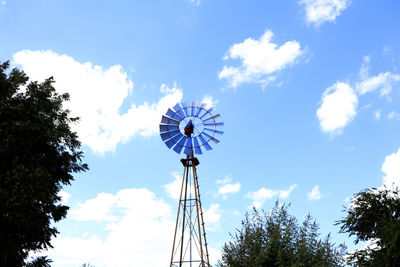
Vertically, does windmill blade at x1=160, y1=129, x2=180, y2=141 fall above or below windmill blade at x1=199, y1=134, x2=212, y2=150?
above

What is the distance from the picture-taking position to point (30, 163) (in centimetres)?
1681

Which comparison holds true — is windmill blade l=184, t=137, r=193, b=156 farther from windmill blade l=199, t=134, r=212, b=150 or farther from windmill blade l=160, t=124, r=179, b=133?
windmill blade l=160, t=124, r=179, b=133

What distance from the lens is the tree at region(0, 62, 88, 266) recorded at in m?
15.3

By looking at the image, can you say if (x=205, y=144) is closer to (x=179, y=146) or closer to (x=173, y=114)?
(x=179, y=146)

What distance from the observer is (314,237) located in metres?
16.0

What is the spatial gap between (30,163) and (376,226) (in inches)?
752

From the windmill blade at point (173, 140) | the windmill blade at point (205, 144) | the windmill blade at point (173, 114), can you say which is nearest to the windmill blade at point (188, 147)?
the windmill blade at point (173, 140)

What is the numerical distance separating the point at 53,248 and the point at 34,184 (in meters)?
4.84

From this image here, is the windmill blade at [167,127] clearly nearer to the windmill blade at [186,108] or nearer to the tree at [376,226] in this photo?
the windmill blade at [186,108]

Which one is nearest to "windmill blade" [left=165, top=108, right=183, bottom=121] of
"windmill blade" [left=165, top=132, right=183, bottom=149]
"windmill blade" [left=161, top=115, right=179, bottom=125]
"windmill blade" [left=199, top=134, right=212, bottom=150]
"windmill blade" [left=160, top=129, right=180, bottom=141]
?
"windmill blade" [left=161, top=115, right=179, bottom=125]

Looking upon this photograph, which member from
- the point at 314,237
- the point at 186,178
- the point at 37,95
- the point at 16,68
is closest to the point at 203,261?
the point at 186,178

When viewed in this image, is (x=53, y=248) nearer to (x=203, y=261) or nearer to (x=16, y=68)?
(x=203, y=261)

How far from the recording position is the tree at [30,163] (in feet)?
50.2

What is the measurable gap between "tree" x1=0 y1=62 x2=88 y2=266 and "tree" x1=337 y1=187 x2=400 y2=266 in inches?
632
